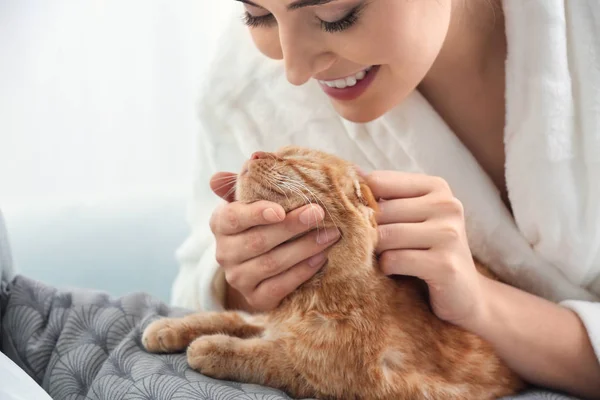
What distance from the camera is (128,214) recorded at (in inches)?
63.9

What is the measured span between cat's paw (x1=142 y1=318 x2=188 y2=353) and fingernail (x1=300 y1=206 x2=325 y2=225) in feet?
0.84

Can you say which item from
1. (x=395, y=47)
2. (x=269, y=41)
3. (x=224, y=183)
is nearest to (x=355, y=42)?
(x=395, y=47)

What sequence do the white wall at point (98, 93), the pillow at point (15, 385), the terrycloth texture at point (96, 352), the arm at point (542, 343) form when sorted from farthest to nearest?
1. the white wall at point (98, 93)
2. the arm at point (542, 343)
3. the terrycloth texture at point (96, 352)
4. the pillow at point (15, 385)

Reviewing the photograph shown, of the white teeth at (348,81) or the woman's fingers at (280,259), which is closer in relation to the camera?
the woman's fingers at (280,259)

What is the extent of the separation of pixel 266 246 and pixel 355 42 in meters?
0.30

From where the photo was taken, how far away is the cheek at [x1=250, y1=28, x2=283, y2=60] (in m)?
0.92

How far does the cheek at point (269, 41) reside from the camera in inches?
36.1

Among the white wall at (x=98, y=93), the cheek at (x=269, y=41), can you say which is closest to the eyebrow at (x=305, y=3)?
the cheek at (x=269, y=41)

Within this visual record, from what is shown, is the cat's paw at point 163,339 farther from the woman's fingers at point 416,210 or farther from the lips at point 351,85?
the lips at point 351,85

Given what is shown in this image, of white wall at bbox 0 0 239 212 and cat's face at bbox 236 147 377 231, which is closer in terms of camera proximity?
cat's face at bbox 236 147 377 231

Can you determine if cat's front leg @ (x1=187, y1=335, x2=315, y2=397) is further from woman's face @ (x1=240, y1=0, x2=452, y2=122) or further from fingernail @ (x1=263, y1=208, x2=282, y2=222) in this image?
woman's face @ (x1=240, y1=0, x2=452, y2=122)

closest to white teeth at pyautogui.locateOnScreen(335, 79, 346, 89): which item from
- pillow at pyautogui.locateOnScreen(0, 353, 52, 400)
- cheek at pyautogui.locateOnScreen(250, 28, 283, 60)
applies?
cheek at pyautogui.locateOnScreen(250, 28, 283, 60)

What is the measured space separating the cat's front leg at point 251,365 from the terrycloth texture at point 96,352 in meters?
0.01

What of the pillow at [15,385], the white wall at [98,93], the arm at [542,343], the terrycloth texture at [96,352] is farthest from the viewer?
the white wall at [98,93]
